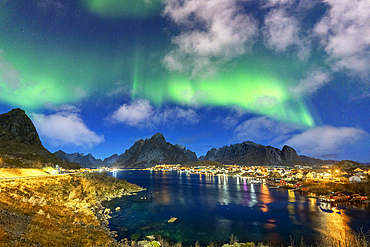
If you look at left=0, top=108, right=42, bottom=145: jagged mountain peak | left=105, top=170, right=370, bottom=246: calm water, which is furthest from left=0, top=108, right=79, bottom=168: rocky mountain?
left=105, top=170, right=370, bottom=246: calm water

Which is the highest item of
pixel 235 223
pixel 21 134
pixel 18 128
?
pixel 18 128

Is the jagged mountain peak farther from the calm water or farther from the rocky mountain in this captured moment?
the calm water

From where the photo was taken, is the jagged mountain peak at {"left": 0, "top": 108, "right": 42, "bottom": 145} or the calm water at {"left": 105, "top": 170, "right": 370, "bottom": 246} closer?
the calm water at {"left": 105, "top": 170, "right": 370, "bottom": 246}

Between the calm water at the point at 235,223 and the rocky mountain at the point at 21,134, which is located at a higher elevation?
the rocky mountain at the point at 21,134

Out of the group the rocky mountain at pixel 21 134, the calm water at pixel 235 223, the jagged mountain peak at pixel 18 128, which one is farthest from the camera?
the jagged mountain peak at pixel 18 128

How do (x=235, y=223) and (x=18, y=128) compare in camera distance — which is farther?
(x=18, y=128)

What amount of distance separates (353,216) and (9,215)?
212ft

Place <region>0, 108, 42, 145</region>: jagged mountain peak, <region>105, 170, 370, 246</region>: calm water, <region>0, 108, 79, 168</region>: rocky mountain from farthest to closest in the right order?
<region>0, 108, 42, 145</region>: jagged mountain peak, <region>0, 108, 79, 168</region>: rocky mountain, <region>105, 170, 370, 246</region>: calm water

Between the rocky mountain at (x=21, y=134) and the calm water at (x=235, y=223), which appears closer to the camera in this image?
the calm water at (x=235, y=223)

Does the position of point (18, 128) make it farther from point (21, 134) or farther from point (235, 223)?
point (235, 223)

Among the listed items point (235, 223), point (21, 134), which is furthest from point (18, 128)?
point (235, 223)

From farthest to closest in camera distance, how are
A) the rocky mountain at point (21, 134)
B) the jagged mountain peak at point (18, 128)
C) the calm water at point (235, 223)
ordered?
the jagged mountain peak at point (18, 128) → the rocky mountain at point (21, 134) → the calm water at point (235, 223)

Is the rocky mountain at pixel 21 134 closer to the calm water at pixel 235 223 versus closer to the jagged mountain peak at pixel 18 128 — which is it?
the jagged mountain peak at pixel 18 128

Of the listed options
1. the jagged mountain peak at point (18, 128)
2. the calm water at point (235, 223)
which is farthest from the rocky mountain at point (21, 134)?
the calm water at point (235, 223)
